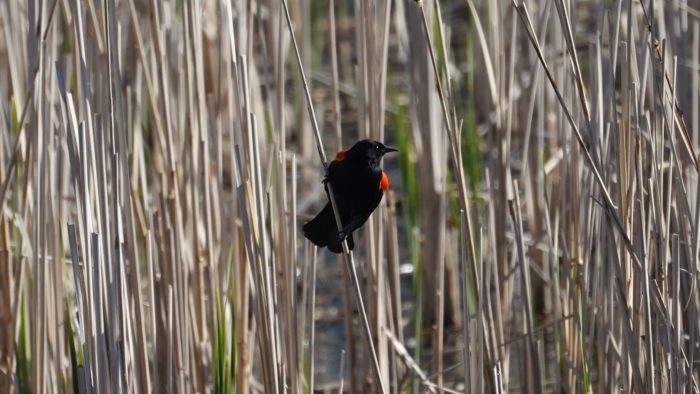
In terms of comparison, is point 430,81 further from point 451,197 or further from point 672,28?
point 672,28

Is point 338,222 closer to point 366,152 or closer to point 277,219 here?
point 366,152

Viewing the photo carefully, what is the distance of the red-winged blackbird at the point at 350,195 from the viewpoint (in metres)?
2.64

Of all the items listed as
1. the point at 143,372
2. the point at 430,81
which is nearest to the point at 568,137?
the point at 430,81

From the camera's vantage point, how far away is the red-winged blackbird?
8.65ft

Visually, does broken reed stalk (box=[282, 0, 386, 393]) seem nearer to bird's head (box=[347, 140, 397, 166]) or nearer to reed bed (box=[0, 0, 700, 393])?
reed bed (box=[0, 0, 700, 393])

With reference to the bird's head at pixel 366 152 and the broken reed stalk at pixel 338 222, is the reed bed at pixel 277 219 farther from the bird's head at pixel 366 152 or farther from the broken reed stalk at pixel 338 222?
the bird's head at pixel 366 152

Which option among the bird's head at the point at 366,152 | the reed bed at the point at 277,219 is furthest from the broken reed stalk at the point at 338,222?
the bird's head at the point at 366,152

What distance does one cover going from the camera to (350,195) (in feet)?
8.64

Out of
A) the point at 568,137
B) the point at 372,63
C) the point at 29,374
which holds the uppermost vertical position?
the point at 372,63

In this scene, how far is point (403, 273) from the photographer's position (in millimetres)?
5207

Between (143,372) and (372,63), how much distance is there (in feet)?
3.61

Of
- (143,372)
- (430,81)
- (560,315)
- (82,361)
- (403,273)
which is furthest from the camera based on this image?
(403,273)

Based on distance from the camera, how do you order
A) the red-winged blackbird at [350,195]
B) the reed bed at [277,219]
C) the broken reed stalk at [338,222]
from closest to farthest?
the broken reed stalk at [338,222] → the reed bed at [277,219] → the red-winged blackbird at [350,195]

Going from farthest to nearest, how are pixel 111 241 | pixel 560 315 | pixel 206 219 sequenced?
pixel 560 315 → pixel 206 219 → pixel 111 241
